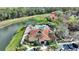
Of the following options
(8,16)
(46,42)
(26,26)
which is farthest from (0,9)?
(46,42)
